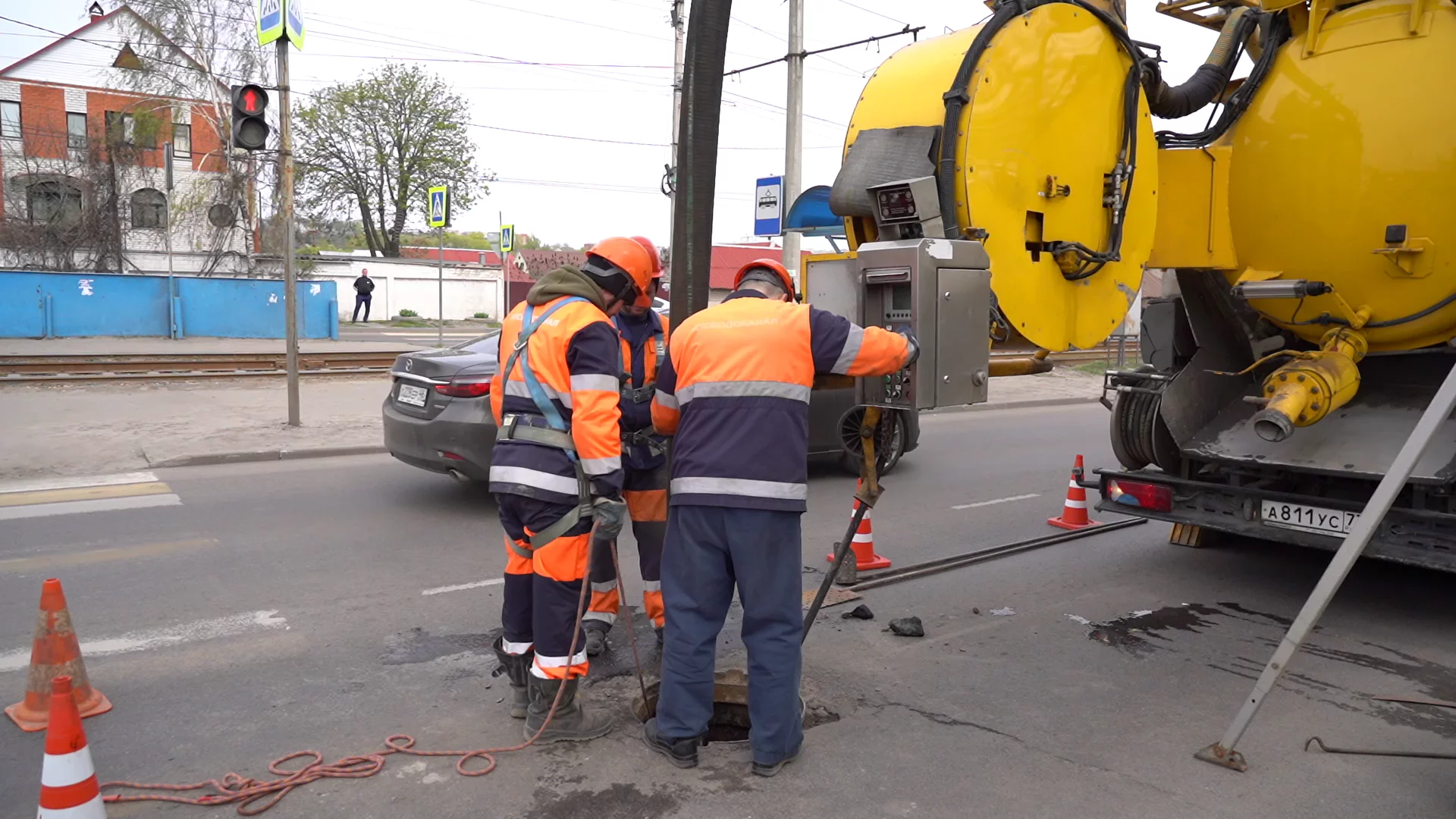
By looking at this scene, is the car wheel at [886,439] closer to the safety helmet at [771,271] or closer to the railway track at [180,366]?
the safety helmet at [771,271]

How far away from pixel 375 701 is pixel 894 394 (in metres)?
2.46

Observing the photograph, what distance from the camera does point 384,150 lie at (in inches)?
1678

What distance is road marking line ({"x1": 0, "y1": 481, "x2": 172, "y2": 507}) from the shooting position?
7.81m

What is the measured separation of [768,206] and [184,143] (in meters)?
29.6

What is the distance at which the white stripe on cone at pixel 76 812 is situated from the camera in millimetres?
2824

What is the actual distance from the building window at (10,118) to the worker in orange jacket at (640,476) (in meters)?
40.5

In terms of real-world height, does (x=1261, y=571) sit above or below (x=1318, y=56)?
below

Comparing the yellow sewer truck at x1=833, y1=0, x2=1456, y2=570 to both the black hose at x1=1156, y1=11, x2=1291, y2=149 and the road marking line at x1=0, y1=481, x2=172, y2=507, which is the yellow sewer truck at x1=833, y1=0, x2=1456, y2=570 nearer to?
the black hose at x1=1156, y1=11, x2=1291, y2=149

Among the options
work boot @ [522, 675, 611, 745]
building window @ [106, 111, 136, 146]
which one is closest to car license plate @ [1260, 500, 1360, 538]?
work boot @ [522, 675, 611, 745]

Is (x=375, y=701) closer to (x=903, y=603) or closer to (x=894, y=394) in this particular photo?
(x=894, y=394)

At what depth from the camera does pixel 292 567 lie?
6109 millimetres

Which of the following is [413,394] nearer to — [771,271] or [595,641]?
[595,641]

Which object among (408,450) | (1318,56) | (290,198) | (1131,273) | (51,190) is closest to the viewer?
(1131,273)

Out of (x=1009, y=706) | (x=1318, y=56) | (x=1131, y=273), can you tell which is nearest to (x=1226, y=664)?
(x=1009, y=706)
